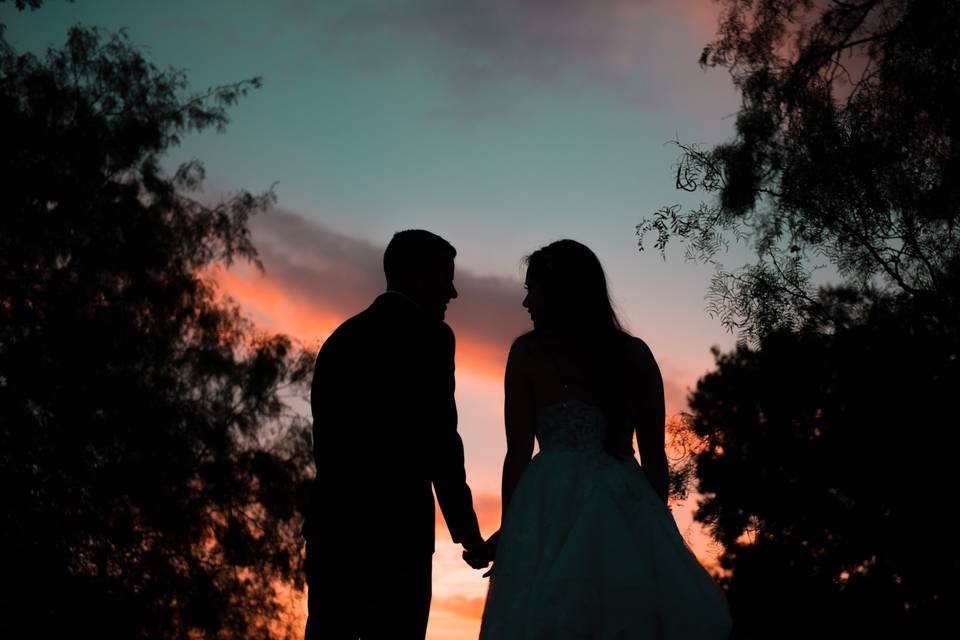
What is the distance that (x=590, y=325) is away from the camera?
225 inches

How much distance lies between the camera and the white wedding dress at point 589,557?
5.09 meters

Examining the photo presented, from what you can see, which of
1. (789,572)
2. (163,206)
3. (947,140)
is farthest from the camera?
(163,206)

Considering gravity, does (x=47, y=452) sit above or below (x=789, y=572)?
above

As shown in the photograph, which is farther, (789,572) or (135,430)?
(135,430)

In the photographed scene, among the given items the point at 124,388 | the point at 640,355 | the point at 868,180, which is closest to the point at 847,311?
the point at 868,180

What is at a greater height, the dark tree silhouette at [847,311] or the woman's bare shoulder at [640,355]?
the dark tree silhouette at [847,311]

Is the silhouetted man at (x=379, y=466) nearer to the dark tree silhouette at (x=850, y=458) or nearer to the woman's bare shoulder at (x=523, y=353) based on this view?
the woman's bare shoulder at (x=523, y=353)

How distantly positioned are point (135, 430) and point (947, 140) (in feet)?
58.6

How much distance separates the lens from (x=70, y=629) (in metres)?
22.2

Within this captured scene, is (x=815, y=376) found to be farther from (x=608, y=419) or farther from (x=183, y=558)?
(x=183, y=558)

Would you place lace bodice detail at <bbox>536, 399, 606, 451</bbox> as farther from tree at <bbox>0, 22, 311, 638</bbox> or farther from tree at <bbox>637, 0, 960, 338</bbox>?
tree at <bbox>0, 22, 311, 638</bbox>

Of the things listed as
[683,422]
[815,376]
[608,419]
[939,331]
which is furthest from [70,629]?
[608,419]

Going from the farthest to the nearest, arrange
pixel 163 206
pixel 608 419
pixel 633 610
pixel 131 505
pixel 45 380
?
pixel 163 206 → pixel 131 505 → pixel 45 380 → pixel 608 419 → pixel 633 610

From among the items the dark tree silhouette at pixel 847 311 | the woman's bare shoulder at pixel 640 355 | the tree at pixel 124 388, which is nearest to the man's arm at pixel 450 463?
the woman's bare shoulder at pixel 640 355
